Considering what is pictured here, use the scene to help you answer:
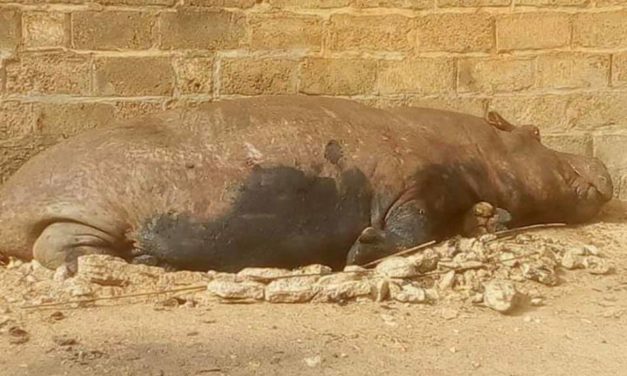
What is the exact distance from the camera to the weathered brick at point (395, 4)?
5868 millimetres

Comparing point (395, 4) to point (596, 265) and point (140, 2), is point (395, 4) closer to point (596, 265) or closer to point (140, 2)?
point (140, 2)

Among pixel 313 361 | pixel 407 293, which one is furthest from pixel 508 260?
pixel 313 361

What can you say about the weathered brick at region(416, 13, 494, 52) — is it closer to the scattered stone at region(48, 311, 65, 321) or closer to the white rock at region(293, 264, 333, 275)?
the white rock at region(293, 264, 333, 275)

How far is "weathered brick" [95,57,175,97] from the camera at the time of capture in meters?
5.65

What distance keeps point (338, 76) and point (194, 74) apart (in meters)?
0.78

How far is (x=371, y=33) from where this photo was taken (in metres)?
5.89

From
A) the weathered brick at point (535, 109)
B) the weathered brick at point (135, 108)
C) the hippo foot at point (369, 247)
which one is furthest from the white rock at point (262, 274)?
the weathered brick at point (535, 109)

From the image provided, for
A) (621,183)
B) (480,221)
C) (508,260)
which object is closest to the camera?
(508,260)

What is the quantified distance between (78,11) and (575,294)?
2897 mm

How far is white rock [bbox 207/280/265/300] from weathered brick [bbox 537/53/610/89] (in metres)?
2.56

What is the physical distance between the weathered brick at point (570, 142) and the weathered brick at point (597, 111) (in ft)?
0.19

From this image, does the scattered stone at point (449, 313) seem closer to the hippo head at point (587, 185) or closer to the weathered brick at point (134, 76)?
the hippo head at point (587, 185)

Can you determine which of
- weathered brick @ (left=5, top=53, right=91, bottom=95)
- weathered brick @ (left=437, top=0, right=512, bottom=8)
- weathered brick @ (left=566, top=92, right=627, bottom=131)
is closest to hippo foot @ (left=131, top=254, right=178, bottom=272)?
weathered brick @ (left=5, top=53, right=91, bottom=95)

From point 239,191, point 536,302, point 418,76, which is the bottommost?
point 536,302
